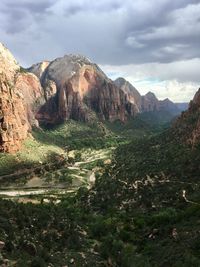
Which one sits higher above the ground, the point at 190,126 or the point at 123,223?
the point at 190,126

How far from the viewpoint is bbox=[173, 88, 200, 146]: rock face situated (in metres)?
137

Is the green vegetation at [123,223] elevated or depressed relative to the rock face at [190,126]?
depressed

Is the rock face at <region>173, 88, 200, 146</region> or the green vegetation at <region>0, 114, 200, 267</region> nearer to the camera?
the green vegetation at <region>0, 114, 200, 267</region>

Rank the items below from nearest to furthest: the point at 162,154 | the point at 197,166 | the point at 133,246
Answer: the point at 133,246 < the point at 197,166 < the point at 162,154

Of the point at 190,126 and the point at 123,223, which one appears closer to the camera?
the point at 123,223

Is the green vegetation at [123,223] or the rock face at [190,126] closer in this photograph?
the green vegetation at [123,223]

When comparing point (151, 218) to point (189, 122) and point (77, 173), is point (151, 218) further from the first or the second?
point (77, 173)

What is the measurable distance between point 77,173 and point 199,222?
121 metres

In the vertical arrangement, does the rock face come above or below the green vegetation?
above

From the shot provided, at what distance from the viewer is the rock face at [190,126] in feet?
449

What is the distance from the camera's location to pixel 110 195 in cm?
11988

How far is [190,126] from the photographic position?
499ft

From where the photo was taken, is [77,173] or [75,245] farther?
[77,173]

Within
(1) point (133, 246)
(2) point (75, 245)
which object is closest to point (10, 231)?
(2) point (75, 245)
